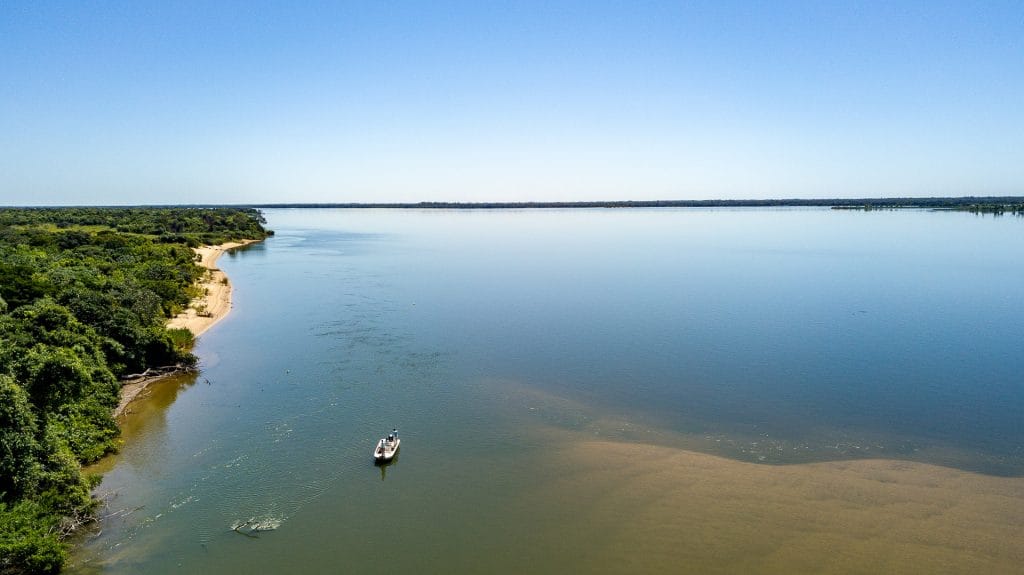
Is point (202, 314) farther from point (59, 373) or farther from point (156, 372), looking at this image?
point (59, 373)

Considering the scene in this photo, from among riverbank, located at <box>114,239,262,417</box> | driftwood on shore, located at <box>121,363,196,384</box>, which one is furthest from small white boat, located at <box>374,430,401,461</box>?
driftwood on shore, located at <box>121,363,196,384</box>

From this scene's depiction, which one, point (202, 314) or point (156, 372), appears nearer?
point (156, 372)

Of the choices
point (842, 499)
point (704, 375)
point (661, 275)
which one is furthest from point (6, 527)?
point (661, 275)

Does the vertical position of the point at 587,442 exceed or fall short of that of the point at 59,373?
it falls short

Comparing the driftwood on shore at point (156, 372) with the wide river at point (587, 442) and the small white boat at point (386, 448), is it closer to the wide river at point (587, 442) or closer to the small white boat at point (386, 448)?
the wide river at point (587, 442)

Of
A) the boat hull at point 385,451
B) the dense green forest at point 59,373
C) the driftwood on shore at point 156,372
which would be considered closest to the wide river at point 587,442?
the boat hull at point 385,451

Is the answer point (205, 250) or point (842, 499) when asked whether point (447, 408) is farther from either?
point (205, 250)

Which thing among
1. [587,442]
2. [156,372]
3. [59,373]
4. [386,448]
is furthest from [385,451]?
[156,372]
